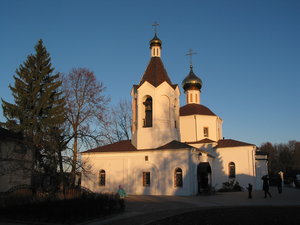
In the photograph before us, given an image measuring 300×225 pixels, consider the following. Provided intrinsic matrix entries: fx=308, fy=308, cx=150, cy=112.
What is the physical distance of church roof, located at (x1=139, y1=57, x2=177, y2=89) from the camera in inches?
1152

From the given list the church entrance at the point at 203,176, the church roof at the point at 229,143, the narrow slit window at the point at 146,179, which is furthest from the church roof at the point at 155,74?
the church roof at the point at 229,143

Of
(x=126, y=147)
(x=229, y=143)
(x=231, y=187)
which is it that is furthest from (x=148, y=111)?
(x=231, y=187)

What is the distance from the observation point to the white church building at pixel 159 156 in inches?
1033

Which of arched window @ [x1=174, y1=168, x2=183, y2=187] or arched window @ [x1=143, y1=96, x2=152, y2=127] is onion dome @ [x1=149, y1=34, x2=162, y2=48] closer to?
arched window @ [x1=143, y1=96, x2=152, y2=127]

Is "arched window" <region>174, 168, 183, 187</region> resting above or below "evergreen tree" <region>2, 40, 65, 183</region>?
below

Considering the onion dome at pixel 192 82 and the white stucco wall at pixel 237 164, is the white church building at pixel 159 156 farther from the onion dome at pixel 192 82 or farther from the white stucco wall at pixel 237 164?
the onion dome at pixel 192 82

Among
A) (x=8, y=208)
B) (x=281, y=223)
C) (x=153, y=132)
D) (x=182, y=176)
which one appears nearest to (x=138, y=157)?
(x=153, y=132)

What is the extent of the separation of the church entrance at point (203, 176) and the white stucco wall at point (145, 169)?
53cm

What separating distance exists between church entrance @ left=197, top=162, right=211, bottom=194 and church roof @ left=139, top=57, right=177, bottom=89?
26.4ft

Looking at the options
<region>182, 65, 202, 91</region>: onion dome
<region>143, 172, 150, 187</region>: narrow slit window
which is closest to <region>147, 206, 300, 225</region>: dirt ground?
<region>143, 172, 150, 187</region>: narrow slit window

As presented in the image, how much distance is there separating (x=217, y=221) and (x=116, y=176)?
1729cm

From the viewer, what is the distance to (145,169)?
27078mm

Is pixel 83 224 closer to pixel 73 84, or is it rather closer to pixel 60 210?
pixel 60 210

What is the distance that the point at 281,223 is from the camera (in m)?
10.9
